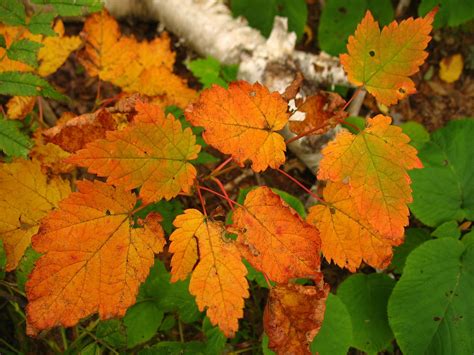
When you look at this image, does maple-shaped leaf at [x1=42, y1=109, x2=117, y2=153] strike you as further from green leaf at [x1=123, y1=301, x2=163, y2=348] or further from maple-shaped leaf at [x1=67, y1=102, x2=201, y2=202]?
green leaf at [x1=123, y1=301, x2=163, y2=348]

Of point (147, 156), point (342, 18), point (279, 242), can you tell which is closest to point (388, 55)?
point (279, 242)

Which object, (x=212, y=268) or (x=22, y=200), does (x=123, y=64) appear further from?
(x=212, y=268)

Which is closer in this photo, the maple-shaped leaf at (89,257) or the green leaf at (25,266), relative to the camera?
the maple-shaped leaf at (89,257)

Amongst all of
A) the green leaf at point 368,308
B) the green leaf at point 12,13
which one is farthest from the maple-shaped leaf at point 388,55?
the green leaf at point 12,13

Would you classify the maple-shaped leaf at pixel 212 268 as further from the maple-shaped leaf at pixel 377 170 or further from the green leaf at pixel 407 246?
the green leaf at pixel 407 246

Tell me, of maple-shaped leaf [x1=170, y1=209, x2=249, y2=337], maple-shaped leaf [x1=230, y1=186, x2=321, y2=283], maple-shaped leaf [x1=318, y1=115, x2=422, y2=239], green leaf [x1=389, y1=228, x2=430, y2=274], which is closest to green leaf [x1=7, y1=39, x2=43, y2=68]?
maple-shaped leaf [x1=170, y1=209, x2=249, y2=337]
